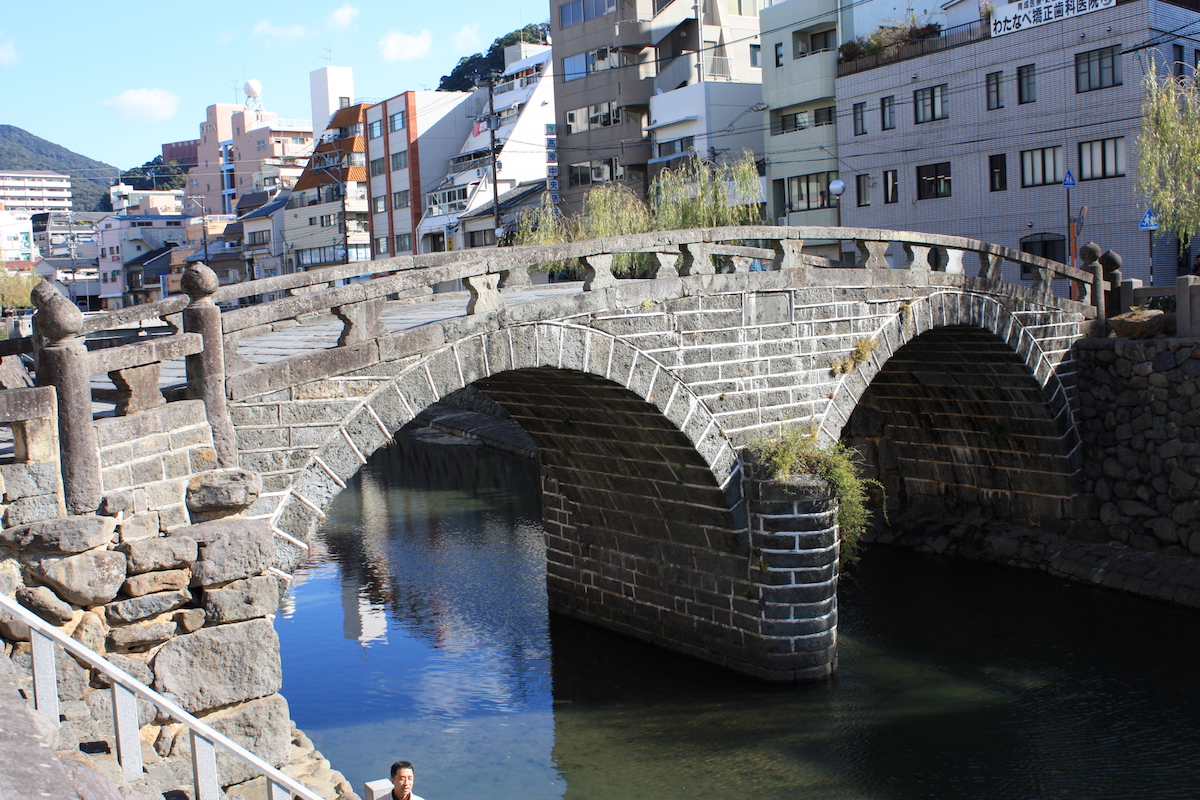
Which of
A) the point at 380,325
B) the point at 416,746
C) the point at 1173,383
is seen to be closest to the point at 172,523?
the point at 380,325

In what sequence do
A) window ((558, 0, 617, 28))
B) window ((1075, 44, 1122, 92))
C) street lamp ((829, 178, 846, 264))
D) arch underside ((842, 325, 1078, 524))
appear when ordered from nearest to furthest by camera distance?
1. arch underside ((842, 325, 1078, 524))
2. street lamp ((829, 178, 846, 264))
3. window ((1075, 44, 1122, 92))
4. window ((558, 0, 617, 28))

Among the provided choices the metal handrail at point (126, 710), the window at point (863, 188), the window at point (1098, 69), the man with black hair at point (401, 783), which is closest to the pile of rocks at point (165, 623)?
the metal handrail at point (126, 710)

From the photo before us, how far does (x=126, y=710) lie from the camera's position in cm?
516

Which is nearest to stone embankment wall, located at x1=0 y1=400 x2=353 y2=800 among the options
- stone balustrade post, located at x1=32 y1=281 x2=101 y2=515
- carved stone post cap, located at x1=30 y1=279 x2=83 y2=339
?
stone balustrade post, located at x1=32 y1=281 x2=101 y2=515

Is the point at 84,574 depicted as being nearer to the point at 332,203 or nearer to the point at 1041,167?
the point at 1041,167

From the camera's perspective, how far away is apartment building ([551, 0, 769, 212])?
3775 centimetres

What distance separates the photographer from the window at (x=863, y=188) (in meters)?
33.8

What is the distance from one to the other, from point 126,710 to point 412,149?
155 feet

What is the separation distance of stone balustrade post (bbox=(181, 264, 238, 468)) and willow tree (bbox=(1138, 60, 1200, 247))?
59.7 feet

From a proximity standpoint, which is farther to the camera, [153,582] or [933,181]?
[933,181]

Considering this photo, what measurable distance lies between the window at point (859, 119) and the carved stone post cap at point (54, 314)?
1183 inches

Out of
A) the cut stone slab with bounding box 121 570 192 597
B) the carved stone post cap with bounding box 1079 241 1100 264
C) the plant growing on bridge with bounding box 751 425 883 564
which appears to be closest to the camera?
the cut stone slab with bounding box 121 570 192 597

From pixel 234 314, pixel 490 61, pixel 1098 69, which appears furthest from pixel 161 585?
pixel 490 61

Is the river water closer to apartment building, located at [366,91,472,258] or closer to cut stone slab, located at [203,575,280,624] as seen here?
cut stone slab, located at [203,575,280,624]
